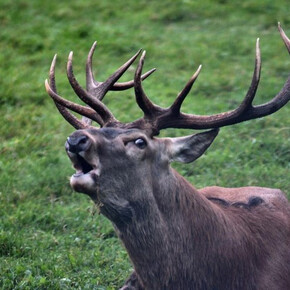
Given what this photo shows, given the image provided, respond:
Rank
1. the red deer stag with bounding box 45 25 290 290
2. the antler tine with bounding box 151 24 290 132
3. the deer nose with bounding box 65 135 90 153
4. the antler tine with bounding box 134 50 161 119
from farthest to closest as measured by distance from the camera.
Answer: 1. the antler tine with bounding box 151 24 290 132
2. the antler tine with bounding box 134 50 161 119
3. the red deer stag with bounding box 45 25 290 290
4. the deer nose with bounding box 65 135 90 153

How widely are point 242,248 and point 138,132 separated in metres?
1.05

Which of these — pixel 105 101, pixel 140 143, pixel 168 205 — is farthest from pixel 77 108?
pixel 105 101

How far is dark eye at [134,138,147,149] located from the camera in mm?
5051

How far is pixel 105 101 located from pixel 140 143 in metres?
4.78

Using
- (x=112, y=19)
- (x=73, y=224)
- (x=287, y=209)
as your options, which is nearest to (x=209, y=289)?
(x=287, y=209)

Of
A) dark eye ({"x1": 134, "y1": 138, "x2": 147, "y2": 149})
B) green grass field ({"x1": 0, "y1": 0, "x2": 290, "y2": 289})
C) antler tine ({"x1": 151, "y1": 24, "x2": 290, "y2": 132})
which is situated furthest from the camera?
green grass field ({"x1": 0, "y1": 0, "x2": 290, "y2": 289})

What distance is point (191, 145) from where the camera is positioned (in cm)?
535

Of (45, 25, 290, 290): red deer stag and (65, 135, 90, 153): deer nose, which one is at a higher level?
(65, 135, 90, 153): deer nose

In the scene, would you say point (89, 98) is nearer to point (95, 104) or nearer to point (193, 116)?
point (95, 104)

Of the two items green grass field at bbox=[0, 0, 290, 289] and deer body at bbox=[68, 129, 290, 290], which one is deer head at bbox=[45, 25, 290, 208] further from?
green grass field at bbox=[0, 0, 290, 289]

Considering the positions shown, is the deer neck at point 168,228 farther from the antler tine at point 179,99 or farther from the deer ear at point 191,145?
the antler tine at point 179,99

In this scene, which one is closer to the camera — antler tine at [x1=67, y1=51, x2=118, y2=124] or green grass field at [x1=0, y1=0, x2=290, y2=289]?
antler tine at [x1=67, y1=51, x2=118, y2=124]

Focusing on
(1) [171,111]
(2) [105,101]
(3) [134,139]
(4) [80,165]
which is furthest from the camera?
(2) [105,101]

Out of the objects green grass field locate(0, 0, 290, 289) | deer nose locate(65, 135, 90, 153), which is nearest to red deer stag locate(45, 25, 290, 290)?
deer nose locate(65, 135, 90, 153)
